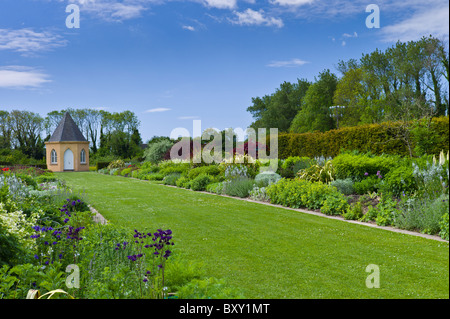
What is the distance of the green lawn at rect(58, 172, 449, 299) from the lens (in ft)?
10.3

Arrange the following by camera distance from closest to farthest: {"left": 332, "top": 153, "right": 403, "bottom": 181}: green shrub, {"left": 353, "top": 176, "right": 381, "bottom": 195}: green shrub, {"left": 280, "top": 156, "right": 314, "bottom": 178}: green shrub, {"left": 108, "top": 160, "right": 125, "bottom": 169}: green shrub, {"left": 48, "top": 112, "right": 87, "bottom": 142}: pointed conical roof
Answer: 1. {"left": 353, "top": 176, "right": 381, "bottom": 195}: green shrub
2. {"left": 332, "top": 153, "right": 403, "bottom": 181}: green shrub
3. {"left": 280, "top": 156, "right": 314, "bottom": 178}: green shrub
4. {"left": 108, "top": 160, "right": 125, "bottom": 169}: green shrub
5. {"left": 48, "top": 112, "right": 87, "bottom": 142}: pointed conical roof

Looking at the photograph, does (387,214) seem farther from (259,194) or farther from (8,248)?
(8,248)

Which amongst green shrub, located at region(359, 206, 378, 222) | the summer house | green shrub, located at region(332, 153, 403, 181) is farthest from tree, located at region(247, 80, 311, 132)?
green shrub, located at region(359, 206, 378, 222)

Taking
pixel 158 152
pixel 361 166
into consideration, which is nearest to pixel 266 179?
pixel 361 166

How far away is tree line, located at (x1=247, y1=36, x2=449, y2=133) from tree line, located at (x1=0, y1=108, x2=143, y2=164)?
36.9 ft

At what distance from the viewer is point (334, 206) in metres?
Result: 6.76

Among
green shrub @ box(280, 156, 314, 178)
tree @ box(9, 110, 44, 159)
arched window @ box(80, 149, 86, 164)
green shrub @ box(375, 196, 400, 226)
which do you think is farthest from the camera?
arched window @ box(80, 149, 86, 164)

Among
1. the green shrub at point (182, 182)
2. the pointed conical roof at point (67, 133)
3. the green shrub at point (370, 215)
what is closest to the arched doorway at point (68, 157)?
the pointed conical roof at point (67, 133)


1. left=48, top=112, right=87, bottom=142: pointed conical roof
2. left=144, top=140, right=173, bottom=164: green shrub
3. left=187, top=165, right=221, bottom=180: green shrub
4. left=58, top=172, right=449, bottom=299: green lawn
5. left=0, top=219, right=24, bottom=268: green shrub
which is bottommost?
left=58, top=172, right=449, bottom=299: green lawn

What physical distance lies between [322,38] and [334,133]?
1004cm

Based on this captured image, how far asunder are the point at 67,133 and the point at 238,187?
20654mm

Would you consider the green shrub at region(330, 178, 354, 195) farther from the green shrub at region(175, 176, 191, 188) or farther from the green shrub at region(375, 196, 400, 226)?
the green shrub at region(175, 176, 191, 188)

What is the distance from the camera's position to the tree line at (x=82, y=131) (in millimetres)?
25719

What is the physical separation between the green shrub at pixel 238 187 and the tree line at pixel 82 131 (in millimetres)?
17700
